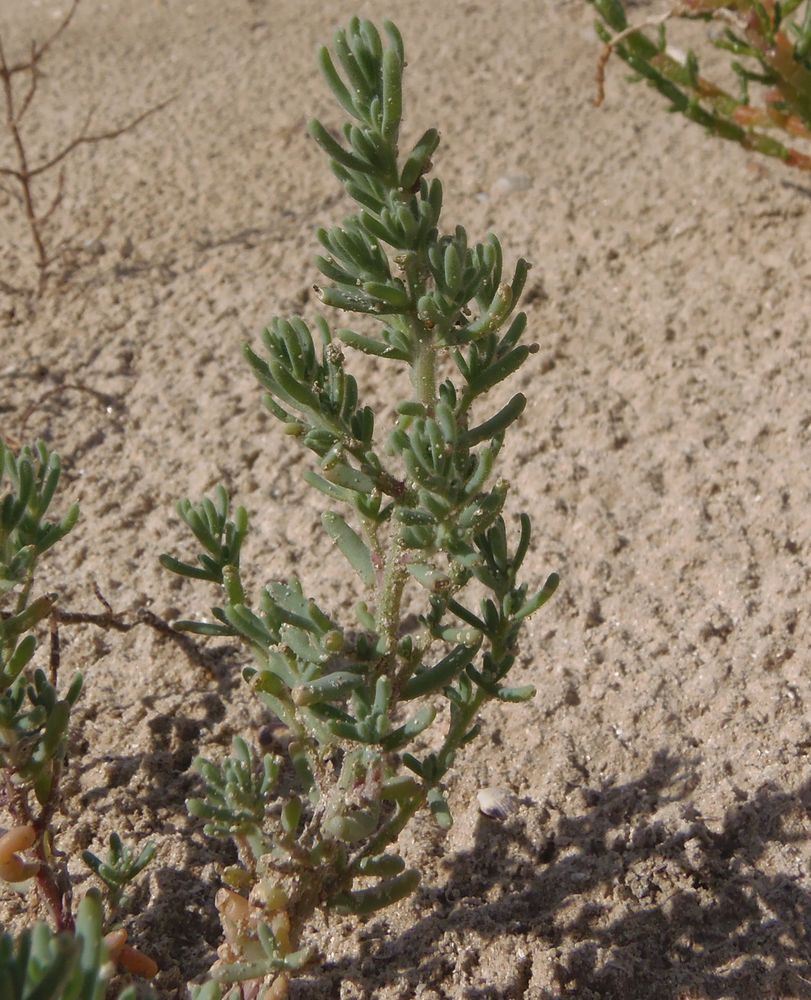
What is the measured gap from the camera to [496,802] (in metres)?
1.69

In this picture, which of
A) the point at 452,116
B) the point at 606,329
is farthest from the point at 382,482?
the point at 452,116

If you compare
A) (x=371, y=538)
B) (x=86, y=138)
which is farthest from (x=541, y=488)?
(x=86, y=138)

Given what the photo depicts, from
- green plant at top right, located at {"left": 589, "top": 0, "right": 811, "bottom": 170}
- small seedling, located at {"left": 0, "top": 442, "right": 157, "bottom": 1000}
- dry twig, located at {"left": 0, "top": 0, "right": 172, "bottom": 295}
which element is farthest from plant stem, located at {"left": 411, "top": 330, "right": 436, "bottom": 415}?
dry twig, located at {"left": 0, "top": 0, "right": 172, "bottom": 295}

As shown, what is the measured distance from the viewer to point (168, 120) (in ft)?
11.6

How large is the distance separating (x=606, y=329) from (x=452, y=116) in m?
1.18

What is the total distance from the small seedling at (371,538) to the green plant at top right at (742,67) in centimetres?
143

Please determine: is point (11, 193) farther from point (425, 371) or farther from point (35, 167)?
point (425, 371)

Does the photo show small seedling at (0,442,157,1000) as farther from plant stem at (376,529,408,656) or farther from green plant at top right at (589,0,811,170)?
green plant at top right at (589,0,811,170)

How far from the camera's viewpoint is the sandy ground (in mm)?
1556

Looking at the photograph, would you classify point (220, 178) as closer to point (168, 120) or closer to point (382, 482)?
point (168, 120)

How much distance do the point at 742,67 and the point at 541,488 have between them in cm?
121

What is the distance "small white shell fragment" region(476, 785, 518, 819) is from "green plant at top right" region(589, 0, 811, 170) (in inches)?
66.7

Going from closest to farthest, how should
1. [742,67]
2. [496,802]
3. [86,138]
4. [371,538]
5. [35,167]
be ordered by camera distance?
[371,538], [496,802], [742,67], [86,138], [35,167]

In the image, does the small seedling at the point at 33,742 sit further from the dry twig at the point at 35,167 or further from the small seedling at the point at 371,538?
the dry twig at the point at 35,167
